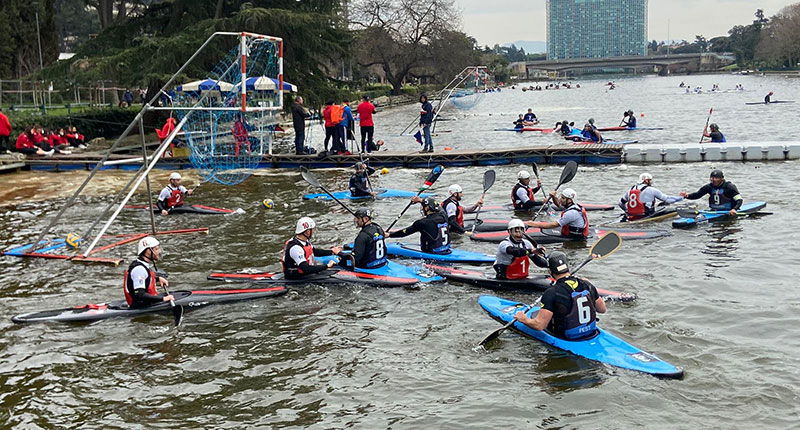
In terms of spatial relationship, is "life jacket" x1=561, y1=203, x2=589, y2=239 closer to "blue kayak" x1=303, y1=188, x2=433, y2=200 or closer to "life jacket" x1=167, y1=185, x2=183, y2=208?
A: "blue kayak" x1=303, y1=188, x2=433, y2=200

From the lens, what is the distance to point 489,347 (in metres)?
10.2

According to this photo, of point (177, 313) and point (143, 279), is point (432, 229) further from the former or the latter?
point (143, 279)

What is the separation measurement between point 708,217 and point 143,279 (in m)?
12.6

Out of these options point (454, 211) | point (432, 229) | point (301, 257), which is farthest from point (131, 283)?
point (454, 211)

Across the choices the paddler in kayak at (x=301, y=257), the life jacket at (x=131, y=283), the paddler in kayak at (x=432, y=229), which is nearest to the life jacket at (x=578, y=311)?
the paddler in kayak at (x=301, y=257)

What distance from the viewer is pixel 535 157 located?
27641mm

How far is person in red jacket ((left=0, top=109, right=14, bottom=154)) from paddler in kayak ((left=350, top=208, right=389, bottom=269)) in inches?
842

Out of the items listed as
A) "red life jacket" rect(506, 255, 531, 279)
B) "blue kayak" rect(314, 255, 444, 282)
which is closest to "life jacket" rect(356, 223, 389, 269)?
"blue kayak" rect(314, 255, 444, 282)

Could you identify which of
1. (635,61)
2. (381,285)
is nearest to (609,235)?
(381,285)

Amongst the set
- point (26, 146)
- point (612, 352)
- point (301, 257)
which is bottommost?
point (612, 352)

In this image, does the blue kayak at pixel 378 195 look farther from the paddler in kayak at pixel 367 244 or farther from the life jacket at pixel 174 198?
the paddler in kayak at pixel 367 244

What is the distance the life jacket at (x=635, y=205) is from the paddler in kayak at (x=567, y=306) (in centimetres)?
804

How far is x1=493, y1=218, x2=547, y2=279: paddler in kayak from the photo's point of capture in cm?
1184

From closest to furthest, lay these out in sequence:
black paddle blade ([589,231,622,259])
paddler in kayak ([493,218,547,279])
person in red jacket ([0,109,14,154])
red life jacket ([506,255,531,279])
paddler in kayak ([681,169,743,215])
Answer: black paddle blade ([589,231,622,259]), paddler in kayak ([493,218,547,279]), red life jacket ([506,255,531,279]), paddler in kayak ([681,169,743,215]), person in red jacket ([0,109,14,154])
